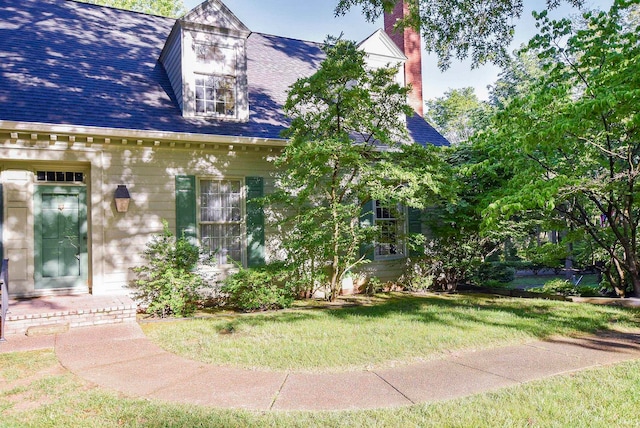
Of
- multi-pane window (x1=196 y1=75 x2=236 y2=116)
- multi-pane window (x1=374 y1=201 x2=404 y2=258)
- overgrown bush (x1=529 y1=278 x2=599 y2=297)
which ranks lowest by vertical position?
overgrown bush (x1=529 y1=278 x2=599 y2=297)

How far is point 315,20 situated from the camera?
11.7 m

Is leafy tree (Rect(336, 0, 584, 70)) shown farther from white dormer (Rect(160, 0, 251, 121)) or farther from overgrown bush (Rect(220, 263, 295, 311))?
overgrown bush (Rect(220, 263, 295, 311))

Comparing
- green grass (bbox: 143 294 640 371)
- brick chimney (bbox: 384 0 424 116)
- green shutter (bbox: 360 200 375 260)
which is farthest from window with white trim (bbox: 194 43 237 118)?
brick chimney (bbox: 384 0 424 116)

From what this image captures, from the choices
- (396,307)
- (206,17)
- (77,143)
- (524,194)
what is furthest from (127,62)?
(524,194)

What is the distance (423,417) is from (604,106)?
4.60m

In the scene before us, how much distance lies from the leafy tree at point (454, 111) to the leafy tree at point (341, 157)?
25058 mm

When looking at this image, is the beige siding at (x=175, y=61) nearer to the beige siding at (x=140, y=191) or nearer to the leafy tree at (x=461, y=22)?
the beige siding at (x=140, y=191)

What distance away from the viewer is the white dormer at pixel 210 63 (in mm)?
8242

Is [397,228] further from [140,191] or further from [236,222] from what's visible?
[140,191]

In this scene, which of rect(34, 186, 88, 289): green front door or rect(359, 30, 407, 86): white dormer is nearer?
rect(34, 186, 88, 289): green front door

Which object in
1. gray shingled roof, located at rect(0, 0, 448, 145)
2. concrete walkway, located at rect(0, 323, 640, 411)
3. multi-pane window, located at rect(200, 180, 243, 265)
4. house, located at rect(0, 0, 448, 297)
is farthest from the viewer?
multi-pane window, located at rect(200, 180, 243, 265)

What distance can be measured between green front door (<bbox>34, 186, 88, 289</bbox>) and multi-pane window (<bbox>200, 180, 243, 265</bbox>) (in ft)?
6.75

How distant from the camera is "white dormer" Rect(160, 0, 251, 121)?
824 centimetres

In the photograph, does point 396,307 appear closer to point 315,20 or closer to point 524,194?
point 524,194
